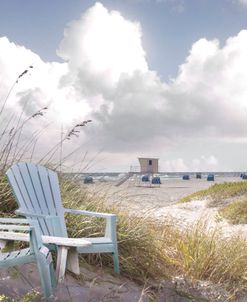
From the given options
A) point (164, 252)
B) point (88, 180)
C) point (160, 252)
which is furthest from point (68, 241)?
point (88, 180)

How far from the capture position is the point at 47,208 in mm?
4742

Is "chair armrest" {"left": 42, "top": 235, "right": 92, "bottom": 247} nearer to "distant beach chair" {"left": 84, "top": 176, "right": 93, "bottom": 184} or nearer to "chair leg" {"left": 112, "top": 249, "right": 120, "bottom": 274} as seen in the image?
"chair leg" {"left": 112, "top": 249, "right": 120, "bottom": 274}

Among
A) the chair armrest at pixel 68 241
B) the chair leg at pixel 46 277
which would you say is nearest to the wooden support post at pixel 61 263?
the chair armrest at pixel 68 241

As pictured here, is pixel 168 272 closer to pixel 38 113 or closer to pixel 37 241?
pixel 37 241

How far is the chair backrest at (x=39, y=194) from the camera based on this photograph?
4.37 metres

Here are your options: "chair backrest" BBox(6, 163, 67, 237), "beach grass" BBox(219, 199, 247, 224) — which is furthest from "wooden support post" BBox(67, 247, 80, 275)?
"beach grass" BBox(219, 199, 247, 224)

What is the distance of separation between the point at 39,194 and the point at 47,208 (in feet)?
0.49

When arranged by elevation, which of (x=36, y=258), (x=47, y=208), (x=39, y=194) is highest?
(x=39, y=194)

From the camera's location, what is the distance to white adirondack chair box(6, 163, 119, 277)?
417 centimetres

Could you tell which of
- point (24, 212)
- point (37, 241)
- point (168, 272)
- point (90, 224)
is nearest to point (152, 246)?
point (168, 272)

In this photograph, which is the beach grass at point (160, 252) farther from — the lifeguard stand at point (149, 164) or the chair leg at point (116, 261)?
the lifeguard stand at point (149, 164)

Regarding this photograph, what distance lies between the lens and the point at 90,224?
4980mm

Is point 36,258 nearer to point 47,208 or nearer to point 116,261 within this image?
point 116,261

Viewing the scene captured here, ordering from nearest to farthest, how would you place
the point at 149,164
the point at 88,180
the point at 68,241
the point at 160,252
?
the point at 68,241 < the point at 160,252 < the point at 88,180 < the point at 149,164
